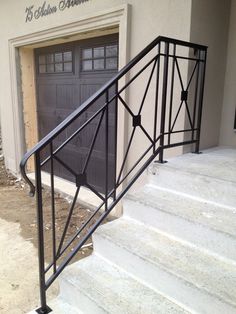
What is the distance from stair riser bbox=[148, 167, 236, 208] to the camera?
5.67ft

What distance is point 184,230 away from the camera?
1.66 meters

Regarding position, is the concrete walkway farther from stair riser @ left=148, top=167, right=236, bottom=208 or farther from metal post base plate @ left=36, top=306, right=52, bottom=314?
stair riser @ left=148, top=167, right=236, bottom=208

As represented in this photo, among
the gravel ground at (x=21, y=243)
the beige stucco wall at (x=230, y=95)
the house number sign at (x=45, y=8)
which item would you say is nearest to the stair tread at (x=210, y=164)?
the beige stucco wall at (x=230, y=95)

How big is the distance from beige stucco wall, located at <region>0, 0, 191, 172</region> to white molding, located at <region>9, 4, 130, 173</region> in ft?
0.06

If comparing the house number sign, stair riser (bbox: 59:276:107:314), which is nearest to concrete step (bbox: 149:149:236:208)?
stair riser (bbox: 59:276:107:314)

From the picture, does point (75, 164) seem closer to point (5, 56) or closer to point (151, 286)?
point (5, 56)

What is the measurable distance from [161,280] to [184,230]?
0.32m

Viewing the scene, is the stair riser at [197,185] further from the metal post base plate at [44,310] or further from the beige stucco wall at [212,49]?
the metal post base plate at [44,310]

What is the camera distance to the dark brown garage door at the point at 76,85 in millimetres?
3543

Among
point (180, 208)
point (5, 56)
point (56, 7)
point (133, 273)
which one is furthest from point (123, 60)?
point (5, 56)

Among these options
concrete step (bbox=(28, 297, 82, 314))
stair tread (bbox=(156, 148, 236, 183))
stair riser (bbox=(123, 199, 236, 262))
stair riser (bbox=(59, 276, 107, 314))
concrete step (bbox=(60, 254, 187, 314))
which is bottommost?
concrete step (bbox=(28, 297, 82, 314))

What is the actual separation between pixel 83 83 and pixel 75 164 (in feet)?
3.89

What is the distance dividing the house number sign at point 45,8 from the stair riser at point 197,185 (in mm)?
2318

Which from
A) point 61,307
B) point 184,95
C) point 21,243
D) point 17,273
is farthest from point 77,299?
point 184,95
